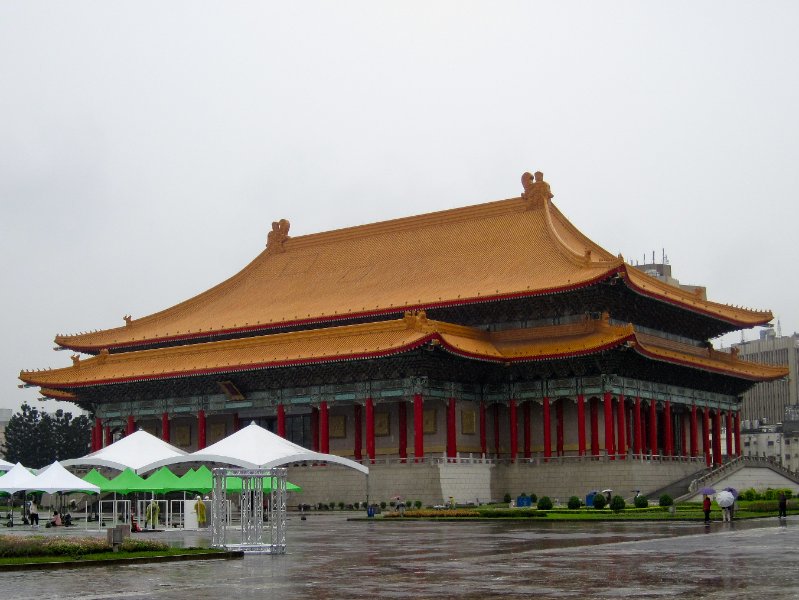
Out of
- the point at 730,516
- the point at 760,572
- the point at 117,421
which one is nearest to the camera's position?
the point at 760,572

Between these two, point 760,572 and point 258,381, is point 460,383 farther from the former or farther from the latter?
point 760,572

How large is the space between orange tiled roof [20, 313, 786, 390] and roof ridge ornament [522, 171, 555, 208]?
957 centimetres

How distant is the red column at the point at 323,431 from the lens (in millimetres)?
63812

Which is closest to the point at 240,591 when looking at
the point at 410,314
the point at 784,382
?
the point at 410,314

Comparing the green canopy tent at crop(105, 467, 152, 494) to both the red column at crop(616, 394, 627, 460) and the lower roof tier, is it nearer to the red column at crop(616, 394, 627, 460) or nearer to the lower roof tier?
the lower roof tier

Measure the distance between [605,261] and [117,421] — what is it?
1255 inches

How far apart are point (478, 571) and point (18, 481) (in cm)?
2632

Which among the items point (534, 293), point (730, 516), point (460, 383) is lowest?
point (730, 516)

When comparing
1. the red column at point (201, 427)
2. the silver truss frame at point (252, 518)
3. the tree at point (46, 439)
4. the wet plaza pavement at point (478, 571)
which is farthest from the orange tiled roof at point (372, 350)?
A: the tree at point (46, 439)

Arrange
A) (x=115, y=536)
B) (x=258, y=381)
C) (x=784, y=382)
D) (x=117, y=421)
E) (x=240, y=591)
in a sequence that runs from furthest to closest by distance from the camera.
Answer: (x=784, y=382), (x=117, y=421), (x=258, y=381), (x=115, y=536), (x=240, y=591)

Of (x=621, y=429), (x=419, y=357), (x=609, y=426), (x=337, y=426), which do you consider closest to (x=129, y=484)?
(x=419, y=357)

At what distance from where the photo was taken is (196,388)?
7081 cm

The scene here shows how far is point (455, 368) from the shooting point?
205 feet

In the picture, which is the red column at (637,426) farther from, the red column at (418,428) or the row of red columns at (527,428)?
the red column at (418,428)
